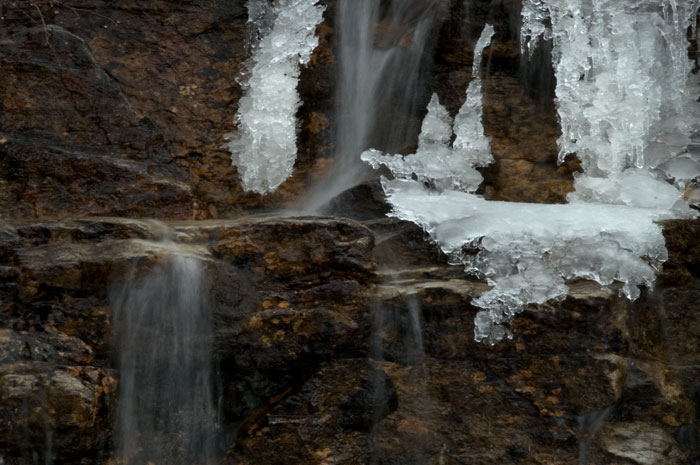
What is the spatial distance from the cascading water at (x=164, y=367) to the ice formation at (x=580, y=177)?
4.03ft

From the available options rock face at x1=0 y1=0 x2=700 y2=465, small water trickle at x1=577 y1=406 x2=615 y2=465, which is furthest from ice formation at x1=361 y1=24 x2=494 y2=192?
small water trickle at x1=577 y1=406 x2=615 y2=465

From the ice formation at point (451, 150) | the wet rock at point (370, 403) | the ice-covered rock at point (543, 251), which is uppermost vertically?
the ice formation at point (451, 150)

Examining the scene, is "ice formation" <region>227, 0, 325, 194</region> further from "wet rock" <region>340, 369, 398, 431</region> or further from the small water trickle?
the small water trickle

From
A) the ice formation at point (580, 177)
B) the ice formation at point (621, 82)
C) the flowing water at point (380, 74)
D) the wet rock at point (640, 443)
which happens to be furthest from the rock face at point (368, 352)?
the flowing water at point (380, 74)

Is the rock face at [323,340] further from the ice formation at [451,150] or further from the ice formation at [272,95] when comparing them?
the ice formation at [272,95]

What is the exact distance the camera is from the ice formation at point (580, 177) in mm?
3863

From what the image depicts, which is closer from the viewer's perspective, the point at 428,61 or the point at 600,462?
the point at 600,462

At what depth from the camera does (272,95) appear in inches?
A: 196

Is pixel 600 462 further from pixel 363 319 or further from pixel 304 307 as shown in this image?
pixel 304 307

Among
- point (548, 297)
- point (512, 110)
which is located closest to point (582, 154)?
point (512, 110)

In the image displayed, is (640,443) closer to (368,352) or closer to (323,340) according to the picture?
(368,352)

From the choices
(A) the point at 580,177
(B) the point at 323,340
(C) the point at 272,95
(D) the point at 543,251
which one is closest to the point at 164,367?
(B) the point at 323,340

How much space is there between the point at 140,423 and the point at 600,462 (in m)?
1.99

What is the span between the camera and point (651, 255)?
3873 mm
